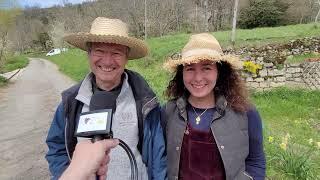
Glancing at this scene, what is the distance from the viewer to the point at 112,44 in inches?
92.1

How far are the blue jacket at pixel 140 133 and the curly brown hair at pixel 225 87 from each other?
12.8 inches

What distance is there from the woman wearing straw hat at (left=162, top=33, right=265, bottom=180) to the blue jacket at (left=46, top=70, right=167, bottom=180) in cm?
12

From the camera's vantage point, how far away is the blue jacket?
7.32ft

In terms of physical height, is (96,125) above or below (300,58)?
above

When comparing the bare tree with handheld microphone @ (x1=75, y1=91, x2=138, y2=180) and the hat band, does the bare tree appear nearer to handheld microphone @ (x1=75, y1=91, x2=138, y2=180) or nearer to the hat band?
the hat band

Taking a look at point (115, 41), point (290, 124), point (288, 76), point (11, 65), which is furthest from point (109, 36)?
point (11, 65)

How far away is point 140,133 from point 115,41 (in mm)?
559

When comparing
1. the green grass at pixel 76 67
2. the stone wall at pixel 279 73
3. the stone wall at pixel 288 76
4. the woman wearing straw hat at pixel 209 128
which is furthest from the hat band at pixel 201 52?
the green grass at pixel 76 67

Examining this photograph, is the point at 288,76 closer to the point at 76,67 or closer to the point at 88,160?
the point at 88,160

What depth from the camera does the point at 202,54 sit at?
2363 mm

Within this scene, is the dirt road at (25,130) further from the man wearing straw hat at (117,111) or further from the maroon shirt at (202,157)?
the maroon shirt at (202,157)

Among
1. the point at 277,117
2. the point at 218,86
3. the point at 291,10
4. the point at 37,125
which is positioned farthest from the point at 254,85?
the point at 291,10

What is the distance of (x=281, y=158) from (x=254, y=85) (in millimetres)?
7968

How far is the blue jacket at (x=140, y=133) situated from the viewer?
2.23 meters
